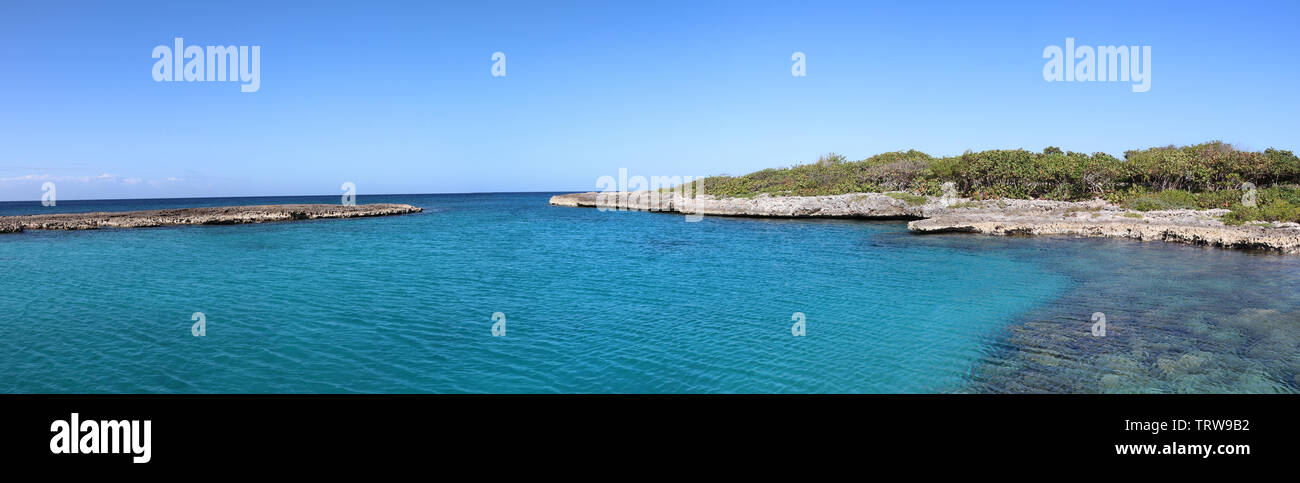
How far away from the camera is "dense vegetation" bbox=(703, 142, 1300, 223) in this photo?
4859cm

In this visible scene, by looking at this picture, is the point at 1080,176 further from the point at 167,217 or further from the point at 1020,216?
the point at 167,217

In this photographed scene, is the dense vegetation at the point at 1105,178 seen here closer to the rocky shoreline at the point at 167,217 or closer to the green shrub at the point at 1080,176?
the green shrub at the point at 1080,176

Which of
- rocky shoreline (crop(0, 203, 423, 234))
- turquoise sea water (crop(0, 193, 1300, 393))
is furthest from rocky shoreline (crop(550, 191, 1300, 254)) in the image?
rocky shoreline (crop(0, 203, 423, 234))

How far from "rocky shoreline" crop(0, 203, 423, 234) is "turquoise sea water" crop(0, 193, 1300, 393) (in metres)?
33.0

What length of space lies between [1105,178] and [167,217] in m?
105

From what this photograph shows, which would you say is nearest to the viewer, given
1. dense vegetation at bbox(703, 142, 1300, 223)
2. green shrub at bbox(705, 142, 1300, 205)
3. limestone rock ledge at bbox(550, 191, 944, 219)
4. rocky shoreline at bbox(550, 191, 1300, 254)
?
rocky shoreline at bbox(550, 191, 1300, 254)

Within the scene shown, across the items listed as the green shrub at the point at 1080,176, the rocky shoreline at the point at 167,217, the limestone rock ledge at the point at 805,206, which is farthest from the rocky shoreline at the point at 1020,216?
the rocky shoreline at the point at 167,217

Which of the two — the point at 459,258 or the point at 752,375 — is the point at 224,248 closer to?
the point at 459,258

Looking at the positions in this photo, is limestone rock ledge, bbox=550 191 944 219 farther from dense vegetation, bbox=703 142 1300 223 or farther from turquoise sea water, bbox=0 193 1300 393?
turquoise sea water, bbox=0 193 1300 393

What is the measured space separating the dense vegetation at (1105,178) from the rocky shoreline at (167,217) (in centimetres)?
5695

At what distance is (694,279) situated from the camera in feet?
84.1
